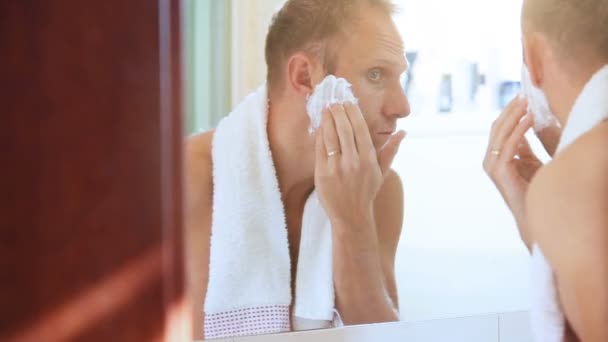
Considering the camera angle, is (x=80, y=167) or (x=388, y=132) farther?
(x=388, y=132)

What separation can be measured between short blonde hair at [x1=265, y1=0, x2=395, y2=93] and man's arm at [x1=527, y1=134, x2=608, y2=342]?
658 mm

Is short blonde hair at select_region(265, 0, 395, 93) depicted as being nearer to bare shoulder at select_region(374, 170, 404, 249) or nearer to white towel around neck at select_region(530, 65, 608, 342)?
bare shoulder at select_region(374, 170, 404, 249)

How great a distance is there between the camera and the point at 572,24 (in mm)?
1522

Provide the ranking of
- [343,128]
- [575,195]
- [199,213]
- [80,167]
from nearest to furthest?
[80,167]
[199,213]
[343,128]
[575,195]

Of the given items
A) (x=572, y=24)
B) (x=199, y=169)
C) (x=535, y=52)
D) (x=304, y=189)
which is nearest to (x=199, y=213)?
(x=199, y=169)

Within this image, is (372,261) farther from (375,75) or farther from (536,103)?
(536,103)

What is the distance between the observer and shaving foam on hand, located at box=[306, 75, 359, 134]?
1339mm

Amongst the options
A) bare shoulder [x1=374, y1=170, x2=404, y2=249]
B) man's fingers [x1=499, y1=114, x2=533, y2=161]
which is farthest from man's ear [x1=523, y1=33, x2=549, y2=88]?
bare shoulder [x1=374, y1=170, x2=404, y2=249]

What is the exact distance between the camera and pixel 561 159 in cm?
150

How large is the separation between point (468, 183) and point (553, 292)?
1.13ft

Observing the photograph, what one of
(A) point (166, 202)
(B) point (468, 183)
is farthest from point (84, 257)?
(B) point (468, 183)

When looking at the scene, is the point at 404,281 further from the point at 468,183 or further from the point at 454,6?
the point at 454,6

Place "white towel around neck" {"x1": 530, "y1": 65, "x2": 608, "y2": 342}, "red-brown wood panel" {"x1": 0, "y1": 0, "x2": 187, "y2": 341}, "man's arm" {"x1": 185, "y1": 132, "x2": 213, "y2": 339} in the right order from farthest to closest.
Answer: "white towel around neck" {"x1": 530, "y1": 65, "x2": 608, "y2": 342} < "man's arm" {"x1": 185, "y1": 132, "x2": 213, "y2": 339} < "red-brown wood panel" {"x1": 0, "y1": 0, "x2": 187, "y2": 341}

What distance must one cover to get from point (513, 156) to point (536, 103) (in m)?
0.15
